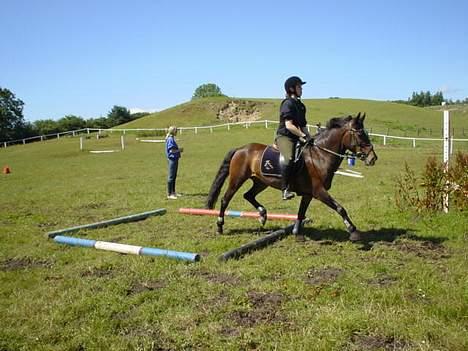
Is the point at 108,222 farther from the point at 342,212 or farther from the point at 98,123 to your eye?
the point at 98,123

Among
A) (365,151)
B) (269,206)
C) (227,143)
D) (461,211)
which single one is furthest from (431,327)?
(227,143)

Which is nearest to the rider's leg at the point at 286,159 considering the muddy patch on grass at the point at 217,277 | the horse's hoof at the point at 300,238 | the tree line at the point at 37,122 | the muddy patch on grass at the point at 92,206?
the horse's hoof at the point at 300,238

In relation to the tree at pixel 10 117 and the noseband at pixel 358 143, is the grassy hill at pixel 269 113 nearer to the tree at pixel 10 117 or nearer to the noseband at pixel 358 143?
the tree at pixel 10 117

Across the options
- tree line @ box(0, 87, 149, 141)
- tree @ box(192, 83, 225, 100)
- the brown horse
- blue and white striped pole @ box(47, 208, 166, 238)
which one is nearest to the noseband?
the brown horse

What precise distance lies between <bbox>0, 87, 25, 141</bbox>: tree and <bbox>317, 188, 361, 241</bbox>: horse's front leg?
3259 inches

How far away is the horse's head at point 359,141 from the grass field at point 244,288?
5.33ft

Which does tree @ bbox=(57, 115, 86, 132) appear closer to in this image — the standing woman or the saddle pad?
the standing woman

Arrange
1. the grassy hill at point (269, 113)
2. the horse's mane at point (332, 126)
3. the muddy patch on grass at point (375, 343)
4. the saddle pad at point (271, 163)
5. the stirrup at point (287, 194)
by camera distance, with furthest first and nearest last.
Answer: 1. the grassy hill at point (269, 113)
2. the saddle pad at point (271, 163)
3. the stirrup at point (287, 194)
4. the horse's mane at point (332, 126)
5. the muddy patch on grass at point (375, 343)

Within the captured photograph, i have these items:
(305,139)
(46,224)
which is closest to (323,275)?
(305,139)

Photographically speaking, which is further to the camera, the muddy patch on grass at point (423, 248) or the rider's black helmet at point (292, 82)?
the rider's black helmet at point (292, 82)

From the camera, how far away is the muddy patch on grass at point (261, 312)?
4.93 m

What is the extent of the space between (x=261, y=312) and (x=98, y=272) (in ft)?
9.89

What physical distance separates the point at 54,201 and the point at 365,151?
11366mm

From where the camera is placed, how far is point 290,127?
27.1 ft
